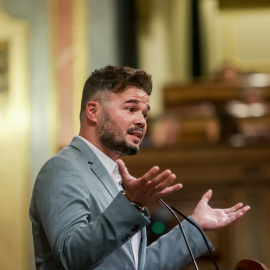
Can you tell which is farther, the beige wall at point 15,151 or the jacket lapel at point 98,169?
the beige wall at point 15,151

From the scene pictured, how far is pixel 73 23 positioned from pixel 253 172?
272 centimetres

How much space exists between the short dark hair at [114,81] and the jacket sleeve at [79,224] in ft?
0.96

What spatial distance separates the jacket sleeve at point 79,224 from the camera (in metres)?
1.56

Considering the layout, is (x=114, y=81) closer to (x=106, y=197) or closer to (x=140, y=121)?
(x=140, y=121)

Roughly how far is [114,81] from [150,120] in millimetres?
6060

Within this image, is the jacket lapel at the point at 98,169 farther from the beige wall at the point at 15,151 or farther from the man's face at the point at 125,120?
the beige wall at the point at 15,151

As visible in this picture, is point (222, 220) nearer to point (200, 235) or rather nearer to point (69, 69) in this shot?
point (200, 235)

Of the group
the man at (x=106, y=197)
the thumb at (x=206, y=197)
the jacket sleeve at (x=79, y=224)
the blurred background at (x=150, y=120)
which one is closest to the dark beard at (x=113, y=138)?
the man at (x=106, y=197)

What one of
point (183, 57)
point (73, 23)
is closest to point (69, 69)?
point (73, 23)

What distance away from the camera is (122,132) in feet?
5.93

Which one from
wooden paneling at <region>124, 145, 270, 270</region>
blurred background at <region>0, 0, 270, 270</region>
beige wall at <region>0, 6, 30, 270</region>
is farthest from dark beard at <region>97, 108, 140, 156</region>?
beige wall at <region>0, 6, 30, 270</region>

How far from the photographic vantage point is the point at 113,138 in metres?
1.82

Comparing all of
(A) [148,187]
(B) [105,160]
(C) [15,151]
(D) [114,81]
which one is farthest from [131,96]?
(C) [15,151]

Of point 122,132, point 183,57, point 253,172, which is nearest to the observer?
point 122,132
